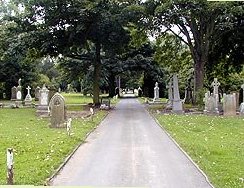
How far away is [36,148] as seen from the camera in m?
13.4

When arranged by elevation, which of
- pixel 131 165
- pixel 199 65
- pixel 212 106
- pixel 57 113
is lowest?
pixel 131 165

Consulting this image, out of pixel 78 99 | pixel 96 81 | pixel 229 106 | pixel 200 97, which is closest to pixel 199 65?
pixel 200 97

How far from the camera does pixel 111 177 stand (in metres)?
9.86

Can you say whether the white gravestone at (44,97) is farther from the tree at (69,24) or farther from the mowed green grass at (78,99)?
the mowed green grass at (78,99)

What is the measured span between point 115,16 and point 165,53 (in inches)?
424

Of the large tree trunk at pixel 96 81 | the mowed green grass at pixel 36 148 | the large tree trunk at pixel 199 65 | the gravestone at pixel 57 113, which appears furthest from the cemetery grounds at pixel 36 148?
the large tree trunk at pixel 96 81

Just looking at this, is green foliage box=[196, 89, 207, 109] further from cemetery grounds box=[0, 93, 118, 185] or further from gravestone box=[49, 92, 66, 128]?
gravestone box=[49, 92, 66, 128]

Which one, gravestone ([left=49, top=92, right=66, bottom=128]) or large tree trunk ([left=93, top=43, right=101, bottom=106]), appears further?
large tree trunk ([left=93, top=43, right=101, bottom=106])

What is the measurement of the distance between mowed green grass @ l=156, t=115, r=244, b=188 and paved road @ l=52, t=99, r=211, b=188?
1.11ft

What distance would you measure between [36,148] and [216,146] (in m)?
5.72

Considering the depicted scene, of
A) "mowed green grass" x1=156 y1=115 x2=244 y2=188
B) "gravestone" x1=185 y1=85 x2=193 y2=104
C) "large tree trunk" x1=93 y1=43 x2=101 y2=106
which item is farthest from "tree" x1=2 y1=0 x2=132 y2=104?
"mowed green grass" x1=156 y1=115 x2=244 y2=188

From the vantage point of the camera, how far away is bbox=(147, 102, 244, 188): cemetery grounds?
32.2ft

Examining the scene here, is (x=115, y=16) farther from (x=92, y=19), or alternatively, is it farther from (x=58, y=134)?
(x=58, y=134)

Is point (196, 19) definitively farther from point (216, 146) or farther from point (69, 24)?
point (216, 146)
